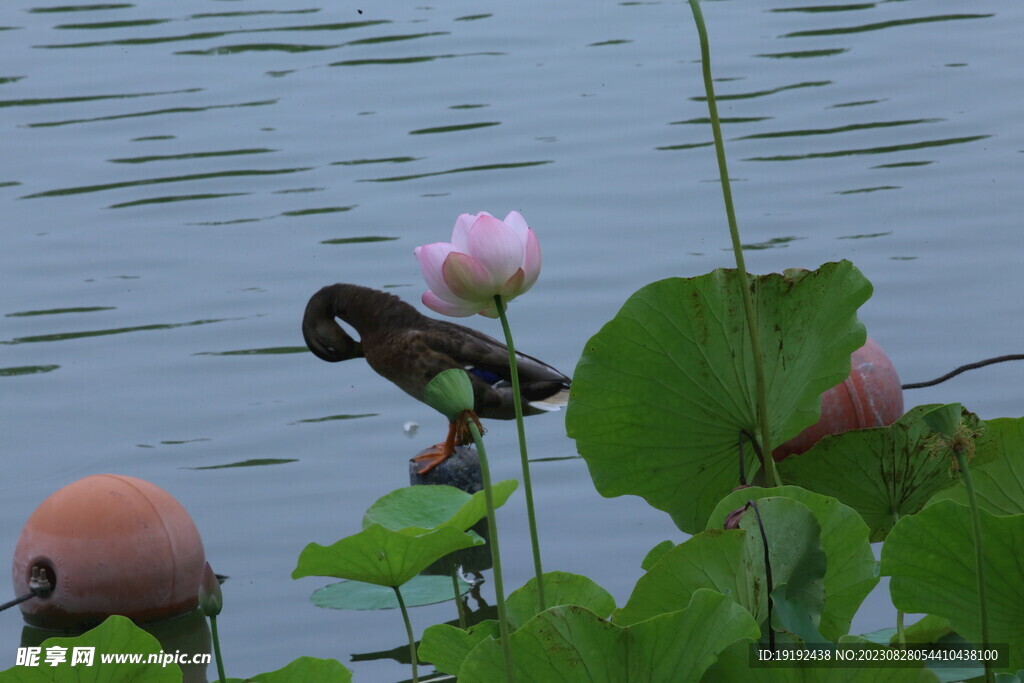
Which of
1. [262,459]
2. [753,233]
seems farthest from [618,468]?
[753,233]

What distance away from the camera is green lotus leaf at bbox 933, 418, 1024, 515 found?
3.93ft

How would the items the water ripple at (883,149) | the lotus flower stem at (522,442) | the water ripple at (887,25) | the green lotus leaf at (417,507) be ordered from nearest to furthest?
the lotus flower stem at (522,442) → the green lotus leaf at (417,507) → the water ripple at (883,149) → the water ripple at (887,25)

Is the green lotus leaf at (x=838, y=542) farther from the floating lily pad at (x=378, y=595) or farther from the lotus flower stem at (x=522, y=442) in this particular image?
the floating lily pad at (x=378, y=595)

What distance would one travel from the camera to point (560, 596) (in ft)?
4.18

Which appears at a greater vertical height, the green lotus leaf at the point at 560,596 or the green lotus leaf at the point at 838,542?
the green lotus leaf at the point at 838,542

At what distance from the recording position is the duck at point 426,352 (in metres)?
3.62

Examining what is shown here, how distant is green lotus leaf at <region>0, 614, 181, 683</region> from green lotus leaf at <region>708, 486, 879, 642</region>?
1.42ft

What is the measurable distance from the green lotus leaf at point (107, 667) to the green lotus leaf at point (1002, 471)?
2.05ft

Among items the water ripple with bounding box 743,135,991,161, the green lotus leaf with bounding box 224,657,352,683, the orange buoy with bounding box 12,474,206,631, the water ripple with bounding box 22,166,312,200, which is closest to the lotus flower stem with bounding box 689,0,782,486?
the green lotus leaf with bounding box 224,657,352,683

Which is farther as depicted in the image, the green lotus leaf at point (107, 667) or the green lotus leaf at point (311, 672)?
the green lotus leaf at point (311, 672)

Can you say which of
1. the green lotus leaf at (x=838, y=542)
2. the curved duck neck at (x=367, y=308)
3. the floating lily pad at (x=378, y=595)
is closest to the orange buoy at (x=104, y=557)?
the floating lily pad at (x=378, y=595)

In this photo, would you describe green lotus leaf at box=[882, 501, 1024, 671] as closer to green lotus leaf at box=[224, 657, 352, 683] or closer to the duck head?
green lotus leaf at box=[224, 657, 352, 683]

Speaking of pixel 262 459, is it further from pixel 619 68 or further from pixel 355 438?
pixel 619 68

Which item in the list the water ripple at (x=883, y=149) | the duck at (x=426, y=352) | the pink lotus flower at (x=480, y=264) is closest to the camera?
the pink lotus flower at (x=480, y=264)
